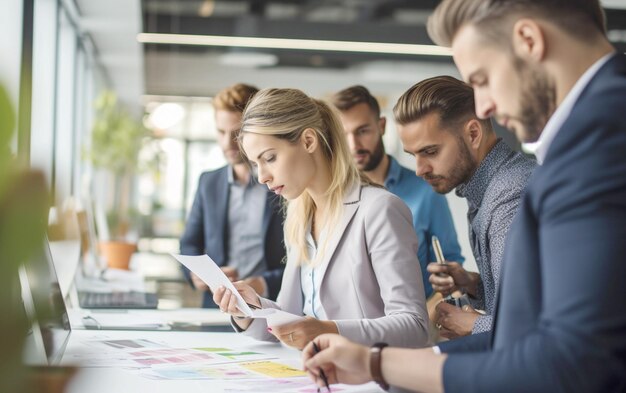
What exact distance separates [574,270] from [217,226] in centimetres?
283

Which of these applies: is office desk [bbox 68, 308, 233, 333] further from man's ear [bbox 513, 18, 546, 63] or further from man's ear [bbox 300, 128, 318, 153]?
man's ear [bbox 513, 18, 546, 63]

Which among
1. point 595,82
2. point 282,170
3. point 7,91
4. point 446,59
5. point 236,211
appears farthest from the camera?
point 446,59

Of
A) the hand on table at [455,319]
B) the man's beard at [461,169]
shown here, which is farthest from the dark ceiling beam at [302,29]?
the hand on table at [455,319]

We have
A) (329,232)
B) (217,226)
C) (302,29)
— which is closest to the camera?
(329,232)

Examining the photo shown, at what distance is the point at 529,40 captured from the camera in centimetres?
121

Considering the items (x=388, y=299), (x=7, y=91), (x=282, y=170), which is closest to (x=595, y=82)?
(x=7, y=91)

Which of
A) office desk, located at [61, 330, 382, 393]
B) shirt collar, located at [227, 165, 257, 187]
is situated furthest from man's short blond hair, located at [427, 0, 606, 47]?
shirt collar, located at [227, 165, 257, 187]

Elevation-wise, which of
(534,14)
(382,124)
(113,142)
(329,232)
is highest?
(534,14)

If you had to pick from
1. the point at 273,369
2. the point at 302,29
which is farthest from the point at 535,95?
the point at 302,29

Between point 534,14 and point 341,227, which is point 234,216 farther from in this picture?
point 534,14

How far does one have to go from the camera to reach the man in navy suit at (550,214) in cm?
105

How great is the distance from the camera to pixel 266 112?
237 cm

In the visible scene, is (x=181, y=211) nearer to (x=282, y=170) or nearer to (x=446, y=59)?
(x=446, y=59)

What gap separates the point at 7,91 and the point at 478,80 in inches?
37.3
